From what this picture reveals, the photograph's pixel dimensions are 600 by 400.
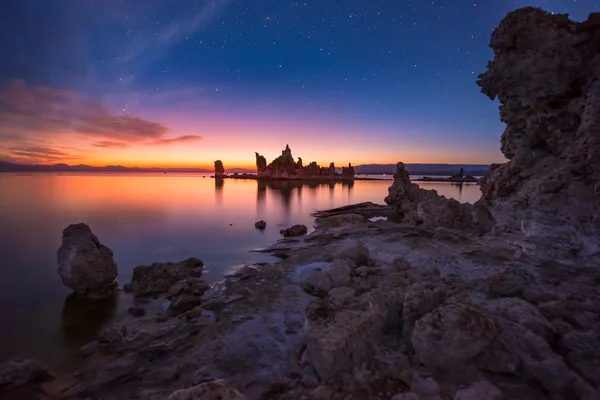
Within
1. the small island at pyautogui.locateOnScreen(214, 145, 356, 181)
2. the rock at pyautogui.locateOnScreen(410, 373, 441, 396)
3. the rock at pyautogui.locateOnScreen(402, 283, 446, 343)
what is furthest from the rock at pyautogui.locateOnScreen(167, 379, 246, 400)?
the small island at pyautogui.locateOnScreen(214, 145, 356, 181)

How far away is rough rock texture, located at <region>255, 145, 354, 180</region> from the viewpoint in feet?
361

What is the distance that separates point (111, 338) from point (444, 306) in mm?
5990

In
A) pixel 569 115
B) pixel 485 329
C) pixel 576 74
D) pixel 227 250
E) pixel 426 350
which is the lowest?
pixel 227 250

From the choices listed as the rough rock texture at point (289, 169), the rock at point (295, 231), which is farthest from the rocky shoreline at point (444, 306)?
the rough rock texture at point (289, 169)

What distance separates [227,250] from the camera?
13344mm

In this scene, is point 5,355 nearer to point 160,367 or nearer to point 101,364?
point 101,364

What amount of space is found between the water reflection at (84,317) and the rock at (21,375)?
1105mm

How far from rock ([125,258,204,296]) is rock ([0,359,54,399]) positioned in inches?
131

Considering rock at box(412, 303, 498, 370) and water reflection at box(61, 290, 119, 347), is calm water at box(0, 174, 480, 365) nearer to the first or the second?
water reflection at box(61, 290, 119, 347)

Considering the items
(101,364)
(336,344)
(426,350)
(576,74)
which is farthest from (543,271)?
(101,364)

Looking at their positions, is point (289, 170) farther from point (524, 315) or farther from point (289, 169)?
point (524, 315)

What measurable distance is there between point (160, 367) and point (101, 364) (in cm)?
115

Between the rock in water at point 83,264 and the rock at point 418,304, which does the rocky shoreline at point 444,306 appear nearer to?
the rock at point 418,304

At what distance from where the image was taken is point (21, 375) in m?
4.42
